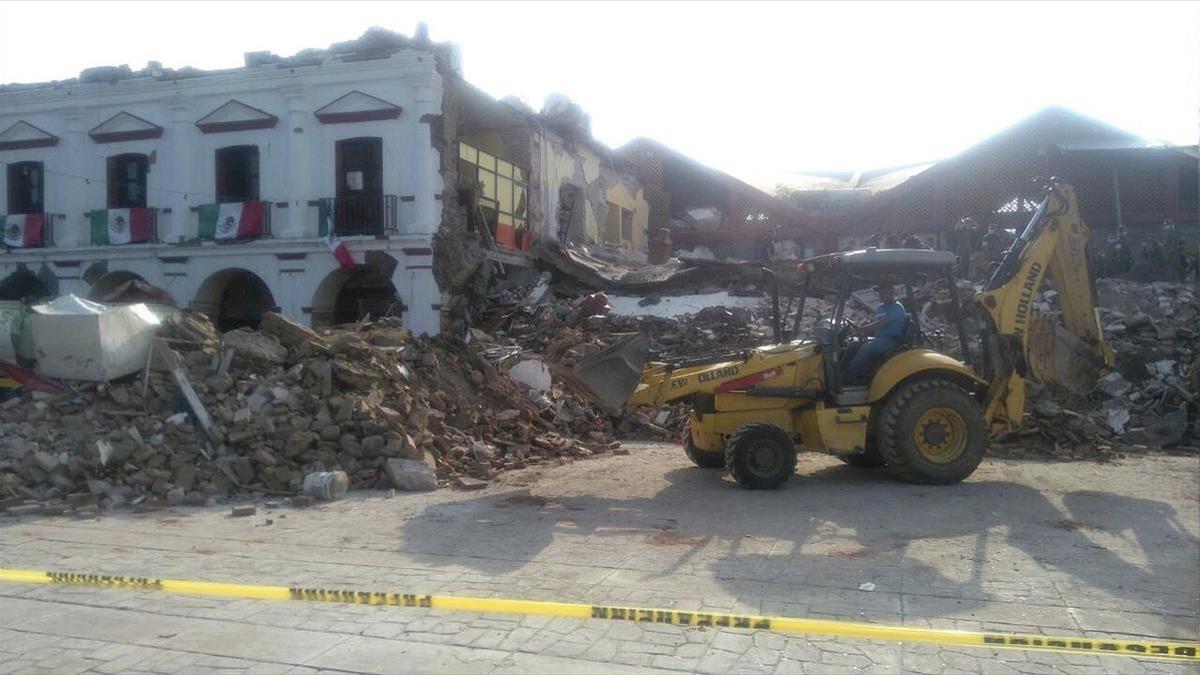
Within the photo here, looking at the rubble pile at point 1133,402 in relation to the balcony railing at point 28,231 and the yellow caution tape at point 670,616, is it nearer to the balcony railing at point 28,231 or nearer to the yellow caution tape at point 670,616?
the yellow caution tape at point 670,616

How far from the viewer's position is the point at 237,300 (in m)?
24.2

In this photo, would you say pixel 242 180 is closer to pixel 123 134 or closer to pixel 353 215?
pixel 123 134

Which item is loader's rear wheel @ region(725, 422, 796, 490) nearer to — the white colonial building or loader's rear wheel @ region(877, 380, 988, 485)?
loader's rear wheel @ region(877, 380, 988, 485)

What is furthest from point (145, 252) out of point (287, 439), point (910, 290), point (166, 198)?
point (910, 290)

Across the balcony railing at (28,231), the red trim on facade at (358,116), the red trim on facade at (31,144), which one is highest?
the red trim on facade at (358,116)

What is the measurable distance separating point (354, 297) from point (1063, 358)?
58.6 feet

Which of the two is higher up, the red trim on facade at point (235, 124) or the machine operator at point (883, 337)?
the red trim on facade at point (235, 124)

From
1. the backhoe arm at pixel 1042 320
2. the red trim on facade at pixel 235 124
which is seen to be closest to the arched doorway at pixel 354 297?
the red trim on facade at pixel 235 124

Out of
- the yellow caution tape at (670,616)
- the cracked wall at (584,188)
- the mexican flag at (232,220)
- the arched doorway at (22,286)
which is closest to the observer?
the yellow caution tape at (670,616)

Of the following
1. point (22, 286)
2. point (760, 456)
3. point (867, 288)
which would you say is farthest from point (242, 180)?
point (760, 456)

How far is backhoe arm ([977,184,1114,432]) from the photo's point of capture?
990 cm

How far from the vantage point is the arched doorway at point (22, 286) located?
24.5 metres

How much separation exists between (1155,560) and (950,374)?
3.26m

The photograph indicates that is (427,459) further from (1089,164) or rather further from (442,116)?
(1089,164)
